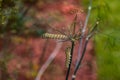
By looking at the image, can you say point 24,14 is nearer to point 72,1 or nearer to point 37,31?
point 37,31

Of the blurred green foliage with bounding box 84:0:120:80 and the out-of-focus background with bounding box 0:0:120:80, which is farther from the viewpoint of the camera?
the out-of-focus background with bounding box 0:0:120:80

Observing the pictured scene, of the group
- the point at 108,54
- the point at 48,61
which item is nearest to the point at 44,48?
the point at 48,61

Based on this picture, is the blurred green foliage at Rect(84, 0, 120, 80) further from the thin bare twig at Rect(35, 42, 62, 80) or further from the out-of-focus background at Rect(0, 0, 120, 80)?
the thin bare twig at Rect(35, 42, 62, 80)

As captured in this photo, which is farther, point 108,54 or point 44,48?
point 44,48

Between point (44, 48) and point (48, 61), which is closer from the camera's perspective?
point (48, 61)

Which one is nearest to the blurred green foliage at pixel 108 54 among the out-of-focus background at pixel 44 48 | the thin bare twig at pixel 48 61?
the out-of-focus background at pixel 44 48

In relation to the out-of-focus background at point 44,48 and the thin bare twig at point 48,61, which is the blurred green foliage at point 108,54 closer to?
the out-of-focus background at point 44,48

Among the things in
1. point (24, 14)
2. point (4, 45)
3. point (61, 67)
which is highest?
point (24, 14)

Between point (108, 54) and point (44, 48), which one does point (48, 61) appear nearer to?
point (44, 48)

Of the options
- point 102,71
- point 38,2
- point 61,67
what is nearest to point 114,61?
point 102,71

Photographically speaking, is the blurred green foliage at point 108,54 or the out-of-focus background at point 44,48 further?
the out-of-focus background at point 44,48

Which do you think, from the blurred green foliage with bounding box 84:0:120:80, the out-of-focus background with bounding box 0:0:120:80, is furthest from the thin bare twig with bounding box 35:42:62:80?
the blurred green foliage with bounding box 84:0:120:80
